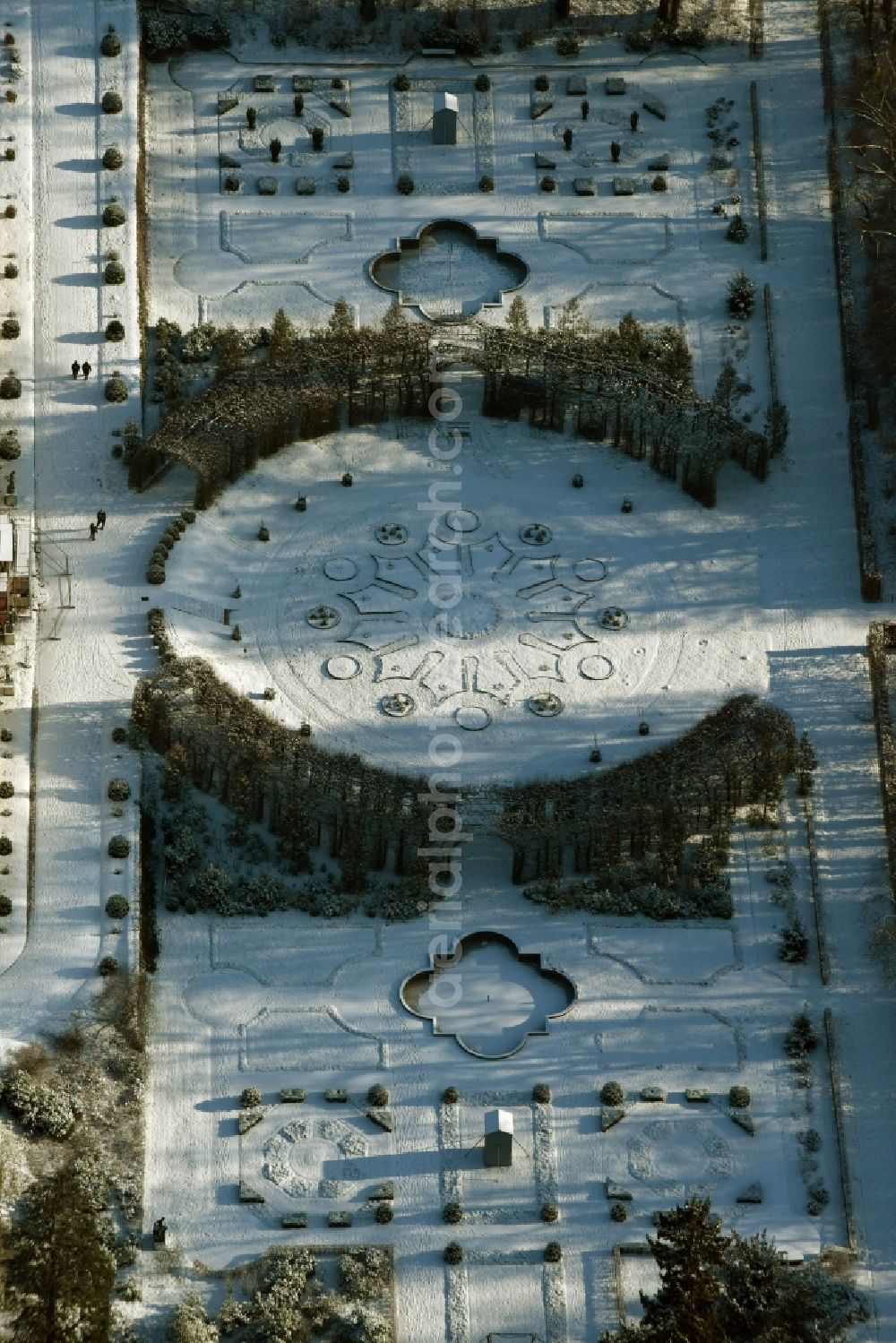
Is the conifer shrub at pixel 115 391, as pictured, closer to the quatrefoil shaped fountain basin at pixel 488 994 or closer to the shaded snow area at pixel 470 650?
the shaded snow area at pixel 470 650

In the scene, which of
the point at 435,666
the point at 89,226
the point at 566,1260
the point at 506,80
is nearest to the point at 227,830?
the point at 435,666

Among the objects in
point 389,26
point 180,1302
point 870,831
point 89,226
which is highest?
point 389,26

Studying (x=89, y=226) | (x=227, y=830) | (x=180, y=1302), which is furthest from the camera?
(x=89, y=226)

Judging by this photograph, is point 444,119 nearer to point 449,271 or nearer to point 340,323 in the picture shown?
point 449,271

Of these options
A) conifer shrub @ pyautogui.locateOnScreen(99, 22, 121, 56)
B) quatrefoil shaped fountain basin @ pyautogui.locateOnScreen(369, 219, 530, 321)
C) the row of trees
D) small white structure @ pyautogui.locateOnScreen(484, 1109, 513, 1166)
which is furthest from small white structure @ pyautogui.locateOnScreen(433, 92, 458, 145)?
small white structure @ pyautogui.locateOnScreen(484, 1109, 513, 1166)

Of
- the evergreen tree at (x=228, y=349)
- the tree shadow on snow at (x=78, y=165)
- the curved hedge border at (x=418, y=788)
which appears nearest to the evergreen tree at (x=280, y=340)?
the evergreen tree at (x=228, y=349)

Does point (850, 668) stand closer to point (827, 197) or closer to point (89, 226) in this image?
point (827, 197)

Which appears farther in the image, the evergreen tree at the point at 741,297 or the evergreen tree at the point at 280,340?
the evergreen tree at the point at 741,297
